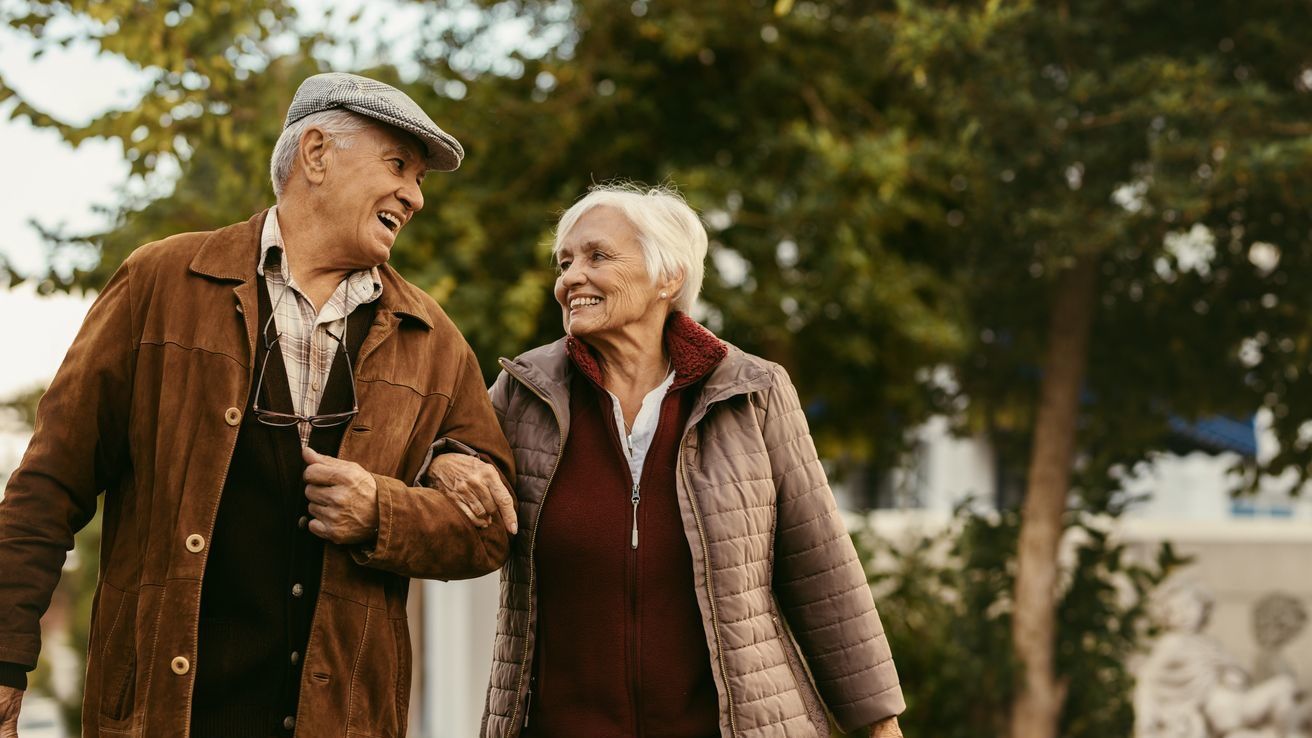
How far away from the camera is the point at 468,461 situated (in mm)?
2537

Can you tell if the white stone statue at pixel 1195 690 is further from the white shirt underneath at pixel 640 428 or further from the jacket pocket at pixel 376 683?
the jacket pocket at pixel 376 683

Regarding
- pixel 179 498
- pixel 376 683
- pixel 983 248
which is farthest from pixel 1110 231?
pixel 179 498

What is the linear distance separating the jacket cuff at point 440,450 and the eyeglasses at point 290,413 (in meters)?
0.18

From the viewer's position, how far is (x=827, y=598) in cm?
286

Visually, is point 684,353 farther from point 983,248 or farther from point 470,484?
point 983,248

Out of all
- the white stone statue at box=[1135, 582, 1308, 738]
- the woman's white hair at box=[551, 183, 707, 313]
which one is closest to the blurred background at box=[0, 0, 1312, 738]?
the white stone statue at box=[1135, 582, 1308, 738]

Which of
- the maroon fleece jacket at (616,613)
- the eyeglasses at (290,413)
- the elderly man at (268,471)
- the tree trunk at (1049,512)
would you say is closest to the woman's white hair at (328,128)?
the elderly man at (268,471)

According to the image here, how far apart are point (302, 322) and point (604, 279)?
685 mm

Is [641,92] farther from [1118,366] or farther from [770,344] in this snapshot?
[1118,366]

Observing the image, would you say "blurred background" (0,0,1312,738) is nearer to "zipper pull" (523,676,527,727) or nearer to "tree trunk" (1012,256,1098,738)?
"tree trunk" (1012,256,1098,738)

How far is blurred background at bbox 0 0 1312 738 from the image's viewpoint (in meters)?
6.13

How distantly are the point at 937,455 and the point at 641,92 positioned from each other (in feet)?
39.8

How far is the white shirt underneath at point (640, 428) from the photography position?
9.26ft

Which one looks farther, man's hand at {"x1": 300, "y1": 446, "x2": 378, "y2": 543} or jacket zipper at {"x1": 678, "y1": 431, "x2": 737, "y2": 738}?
jacket zipper at {"x1": 678, "y1": 431, "x2": 737, "y2": 738}
